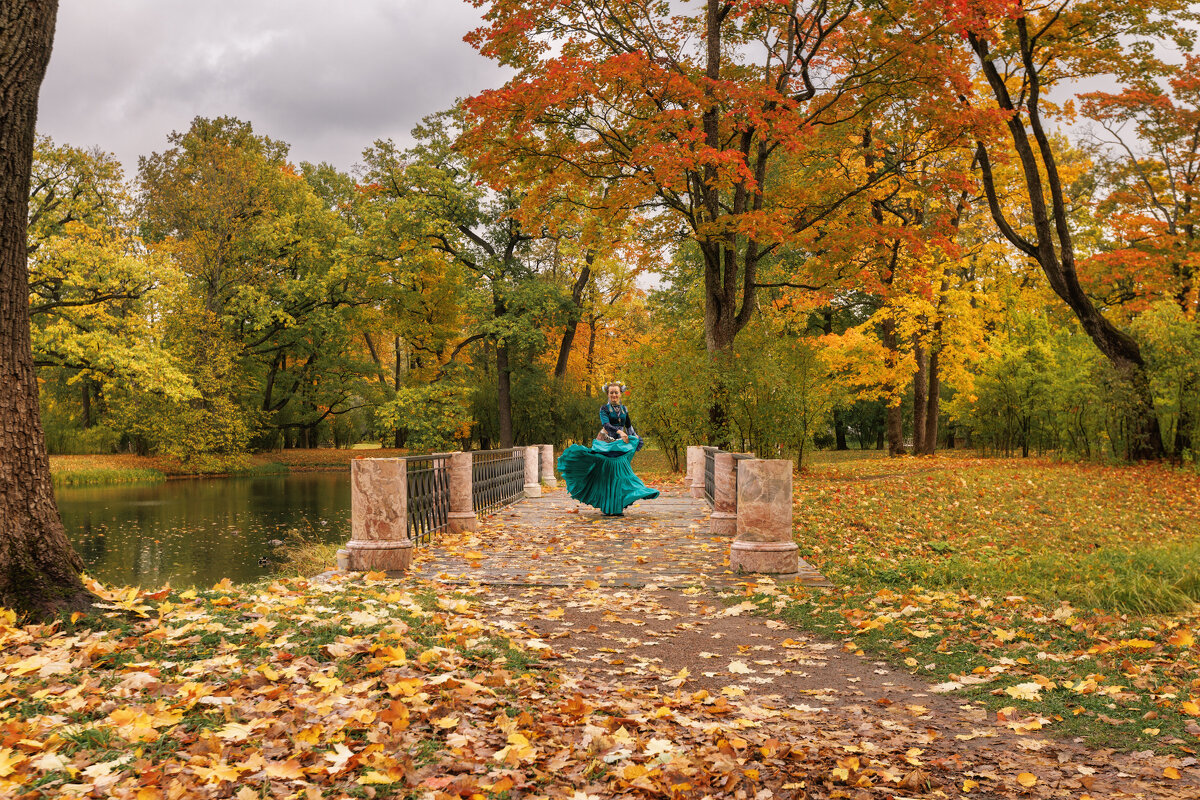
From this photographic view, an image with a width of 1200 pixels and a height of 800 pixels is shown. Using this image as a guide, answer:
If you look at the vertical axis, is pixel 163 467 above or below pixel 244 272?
below

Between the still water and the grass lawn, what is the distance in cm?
720

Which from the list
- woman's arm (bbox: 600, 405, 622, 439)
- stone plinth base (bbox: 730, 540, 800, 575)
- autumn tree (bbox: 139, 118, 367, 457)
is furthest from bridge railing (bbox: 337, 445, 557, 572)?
autumn tree (bbox: 139, 118, 367, 457)

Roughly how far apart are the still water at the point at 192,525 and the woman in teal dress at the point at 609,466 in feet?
18.4

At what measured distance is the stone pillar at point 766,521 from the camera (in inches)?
326

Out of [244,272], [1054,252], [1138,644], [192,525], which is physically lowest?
[192,525]

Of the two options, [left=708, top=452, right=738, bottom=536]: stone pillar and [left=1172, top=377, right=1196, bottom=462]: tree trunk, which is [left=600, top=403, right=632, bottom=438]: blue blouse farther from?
[left=1172, top=377, right=1196, bottom=462]: tree trunk

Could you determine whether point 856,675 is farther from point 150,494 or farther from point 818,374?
point 150,494

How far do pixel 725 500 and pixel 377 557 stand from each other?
497 cm

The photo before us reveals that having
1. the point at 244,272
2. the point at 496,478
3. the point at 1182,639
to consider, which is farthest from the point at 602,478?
the point at 244,272

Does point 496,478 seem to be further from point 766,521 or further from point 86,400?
point 86,400

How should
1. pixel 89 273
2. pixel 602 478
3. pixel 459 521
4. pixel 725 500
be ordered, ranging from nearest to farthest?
pixel 725 500 < pixel 459 521 < pixel 602 478 < pixel 89 273

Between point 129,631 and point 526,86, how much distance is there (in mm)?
11863

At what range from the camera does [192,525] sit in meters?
18.7

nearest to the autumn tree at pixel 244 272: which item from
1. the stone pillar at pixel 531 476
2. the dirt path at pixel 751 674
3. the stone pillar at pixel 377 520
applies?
the stone pillar at pixel 531 476
